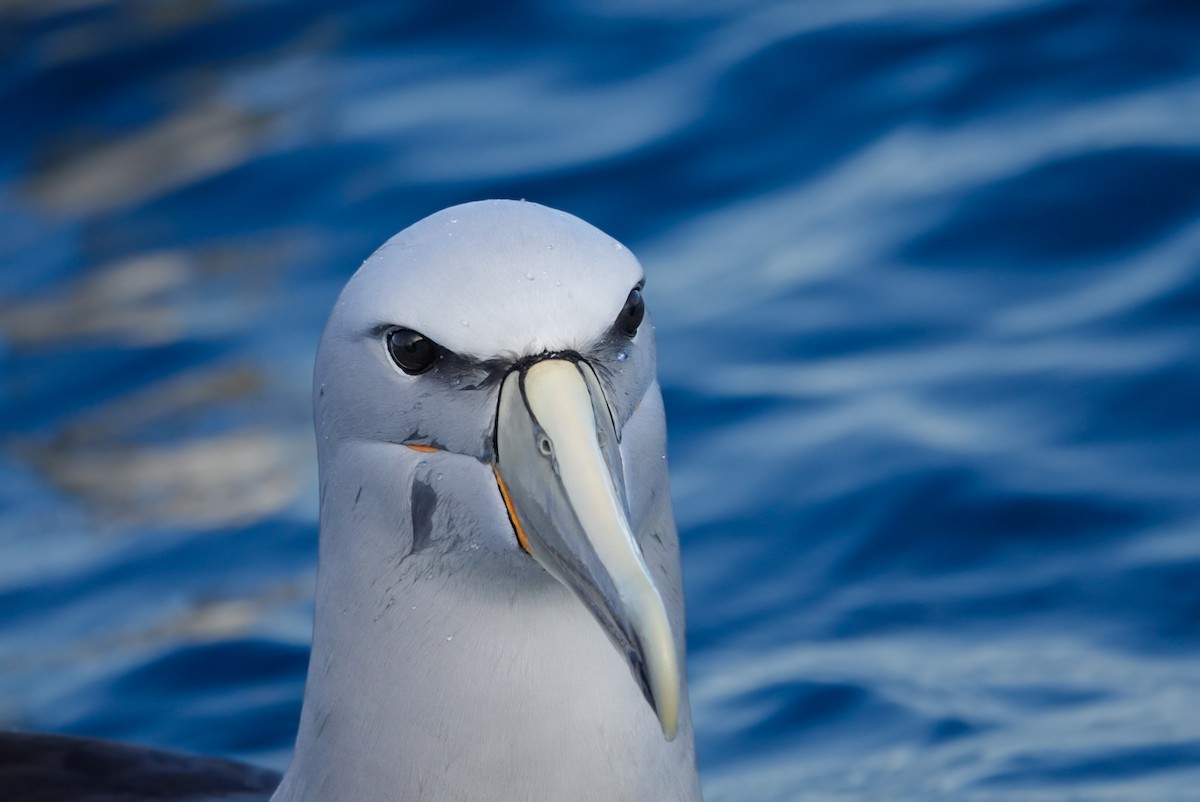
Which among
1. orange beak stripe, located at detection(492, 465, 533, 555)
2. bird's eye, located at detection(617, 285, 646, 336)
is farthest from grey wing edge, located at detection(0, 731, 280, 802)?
bird's eye, located at detection(617, 285, 646, 336)

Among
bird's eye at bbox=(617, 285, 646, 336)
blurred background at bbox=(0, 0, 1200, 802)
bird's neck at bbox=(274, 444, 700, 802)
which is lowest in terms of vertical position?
bird's neck at bbox=(274, 444, 700, 802)

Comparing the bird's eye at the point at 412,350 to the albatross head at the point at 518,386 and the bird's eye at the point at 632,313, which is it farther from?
the bird's eye at the point at 632,313

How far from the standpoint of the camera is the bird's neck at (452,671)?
9.12 feet

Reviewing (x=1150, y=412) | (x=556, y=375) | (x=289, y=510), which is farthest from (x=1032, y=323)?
(x=556, y=375)

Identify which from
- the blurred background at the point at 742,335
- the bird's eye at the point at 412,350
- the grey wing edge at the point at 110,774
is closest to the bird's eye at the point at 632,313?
the bird's eye at the point at 412,350

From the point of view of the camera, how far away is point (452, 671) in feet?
9.27

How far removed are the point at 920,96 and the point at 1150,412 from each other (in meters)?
2.02

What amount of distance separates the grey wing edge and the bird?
703 mm

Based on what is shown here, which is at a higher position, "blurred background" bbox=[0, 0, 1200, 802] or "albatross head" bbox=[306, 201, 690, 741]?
"blurred background" bbox=[0, 0, 1200, 802]

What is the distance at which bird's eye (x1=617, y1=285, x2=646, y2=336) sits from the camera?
2686 mm

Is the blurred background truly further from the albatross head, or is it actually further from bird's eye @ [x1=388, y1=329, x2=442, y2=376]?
bird's eye @ [x1=388, y1=329, x2=442, y2=376]

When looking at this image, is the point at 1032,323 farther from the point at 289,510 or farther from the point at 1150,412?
the point at 289,510

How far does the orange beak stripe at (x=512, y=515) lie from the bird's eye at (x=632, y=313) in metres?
0.27

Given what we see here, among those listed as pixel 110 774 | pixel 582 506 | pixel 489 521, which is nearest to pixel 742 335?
pixel 110 774
